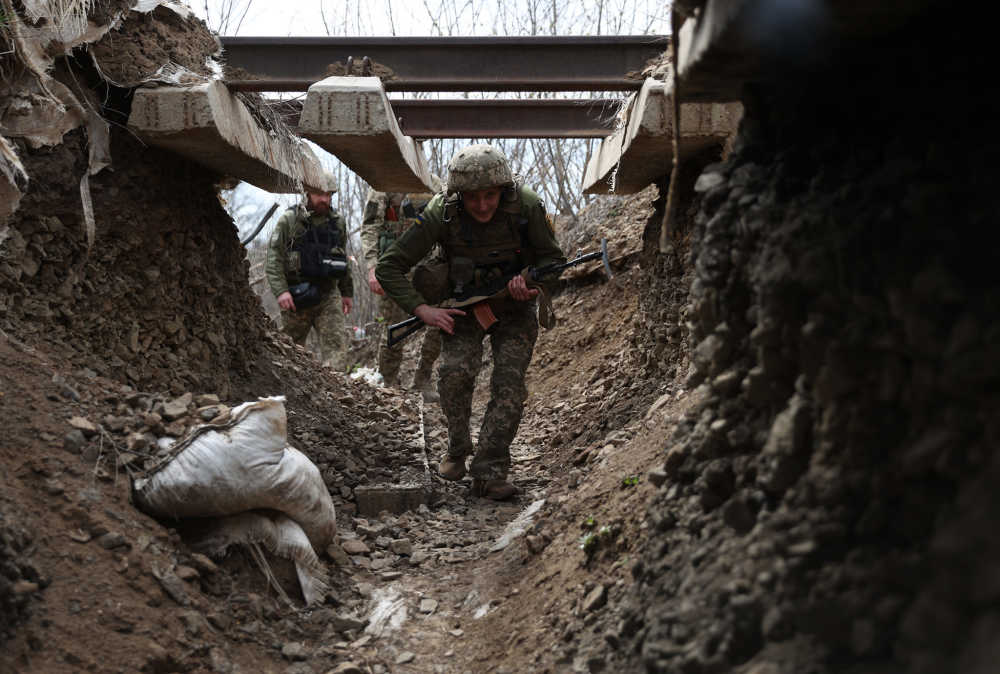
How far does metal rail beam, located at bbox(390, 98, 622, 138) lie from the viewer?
5500 millimetres

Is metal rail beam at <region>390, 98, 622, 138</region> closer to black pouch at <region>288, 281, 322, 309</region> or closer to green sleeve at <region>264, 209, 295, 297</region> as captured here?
green sleeve at <region>264, 209, 295, 297</region>

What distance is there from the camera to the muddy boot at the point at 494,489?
194 inches

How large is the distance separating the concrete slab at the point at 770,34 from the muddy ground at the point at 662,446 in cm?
7

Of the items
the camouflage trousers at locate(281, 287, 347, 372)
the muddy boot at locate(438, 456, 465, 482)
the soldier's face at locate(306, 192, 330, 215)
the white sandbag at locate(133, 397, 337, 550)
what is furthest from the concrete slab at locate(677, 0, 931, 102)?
the camouflage trousers at locate(281, 287, 347, 372)

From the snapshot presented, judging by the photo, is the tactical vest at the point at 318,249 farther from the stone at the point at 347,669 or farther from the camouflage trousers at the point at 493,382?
the stone at the point at 347,669

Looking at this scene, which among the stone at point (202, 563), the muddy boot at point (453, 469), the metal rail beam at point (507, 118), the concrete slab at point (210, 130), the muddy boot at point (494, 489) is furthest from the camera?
the metal rail beam at point (507, 118)

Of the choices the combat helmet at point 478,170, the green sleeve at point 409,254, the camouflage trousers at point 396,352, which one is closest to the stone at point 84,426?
the green sleeve at point 409,254

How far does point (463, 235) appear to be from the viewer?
17.0ft

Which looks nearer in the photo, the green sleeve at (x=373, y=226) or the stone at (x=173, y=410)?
the stone at (x=173, y=410)

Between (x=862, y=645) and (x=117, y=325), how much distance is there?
163 inches

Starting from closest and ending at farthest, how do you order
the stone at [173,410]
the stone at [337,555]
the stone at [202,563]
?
the stone at [202,563]
the stone at [173,410]
the stone at [337,555]

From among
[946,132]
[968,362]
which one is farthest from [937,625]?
[946,132]

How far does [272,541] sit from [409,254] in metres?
2.34

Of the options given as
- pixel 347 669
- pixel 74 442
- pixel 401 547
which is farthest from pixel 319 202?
pixel 347 669
